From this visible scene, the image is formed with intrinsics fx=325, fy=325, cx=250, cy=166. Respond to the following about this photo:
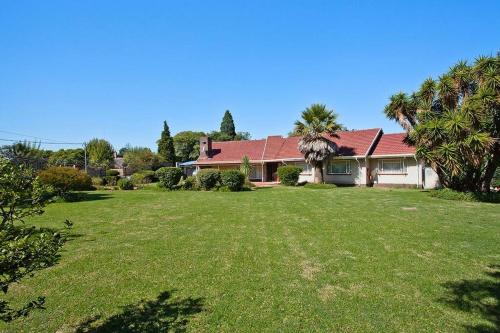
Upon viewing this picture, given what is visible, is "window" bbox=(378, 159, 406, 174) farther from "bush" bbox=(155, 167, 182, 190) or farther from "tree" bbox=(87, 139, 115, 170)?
"tree" bbox=(87, 139, 115, 170)

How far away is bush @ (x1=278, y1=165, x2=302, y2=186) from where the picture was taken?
2834cm

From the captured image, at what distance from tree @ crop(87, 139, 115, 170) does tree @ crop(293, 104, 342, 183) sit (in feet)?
150

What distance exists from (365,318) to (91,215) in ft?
39.1

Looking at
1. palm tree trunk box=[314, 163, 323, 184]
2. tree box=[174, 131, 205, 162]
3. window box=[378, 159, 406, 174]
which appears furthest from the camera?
tree box=[174, 131, 205, 162]

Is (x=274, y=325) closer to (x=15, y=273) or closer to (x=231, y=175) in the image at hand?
(x=15, y=273)

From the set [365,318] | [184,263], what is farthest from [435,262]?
[184,263]

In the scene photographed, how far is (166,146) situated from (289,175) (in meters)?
35.8

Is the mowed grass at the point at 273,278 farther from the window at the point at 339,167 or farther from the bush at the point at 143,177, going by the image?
the bush at the point at 143,177

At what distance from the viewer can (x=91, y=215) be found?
13359mm

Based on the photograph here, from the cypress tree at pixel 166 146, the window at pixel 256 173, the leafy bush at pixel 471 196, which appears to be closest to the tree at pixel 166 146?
the cypress tree at pixel 166 146

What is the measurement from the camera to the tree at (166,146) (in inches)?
2308

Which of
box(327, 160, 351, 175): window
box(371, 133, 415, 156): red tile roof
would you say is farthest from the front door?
box(371, 133, 415, 156): red tile roof

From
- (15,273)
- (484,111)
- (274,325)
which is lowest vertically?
(274,325)

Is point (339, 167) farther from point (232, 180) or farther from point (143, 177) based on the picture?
point (143, 177)
